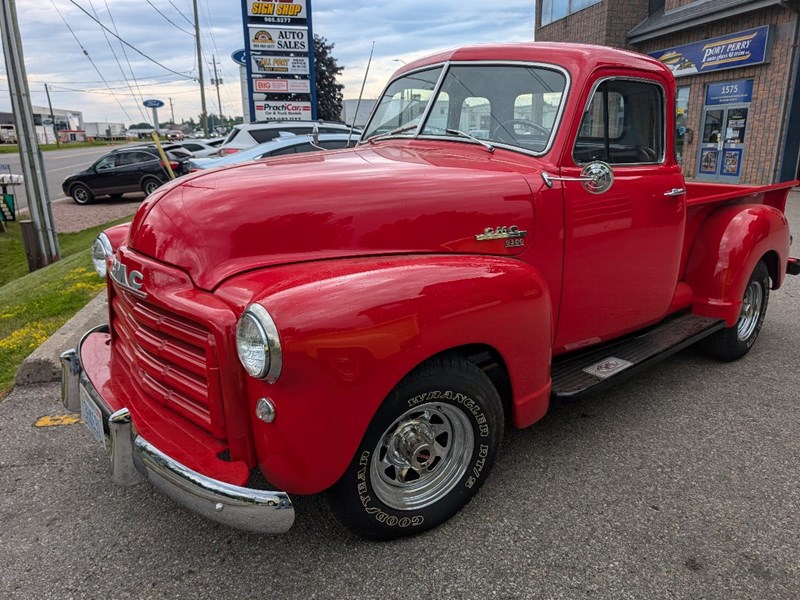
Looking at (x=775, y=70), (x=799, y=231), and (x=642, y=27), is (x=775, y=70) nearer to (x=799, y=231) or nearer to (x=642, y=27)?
(x=642, y=27)

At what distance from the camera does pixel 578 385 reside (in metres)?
3.00

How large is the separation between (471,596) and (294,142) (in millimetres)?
9070

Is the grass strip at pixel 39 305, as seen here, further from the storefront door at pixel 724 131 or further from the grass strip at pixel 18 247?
the storefront door at pixel 724 131

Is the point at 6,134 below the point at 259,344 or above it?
above

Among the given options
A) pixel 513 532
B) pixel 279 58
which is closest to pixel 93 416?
pixel 513 532

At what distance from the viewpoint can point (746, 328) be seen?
4.54 metres

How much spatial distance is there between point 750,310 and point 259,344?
4019mm

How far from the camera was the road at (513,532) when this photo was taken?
2283 millimetres

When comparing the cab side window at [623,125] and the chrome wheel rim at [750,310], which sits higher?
the cab side window at [623,125]

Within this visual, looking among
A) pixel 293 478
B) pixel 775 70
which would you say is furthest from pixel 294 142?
pixel 775 70

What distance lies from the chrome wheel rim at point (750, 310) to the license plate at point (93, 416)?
415 cm

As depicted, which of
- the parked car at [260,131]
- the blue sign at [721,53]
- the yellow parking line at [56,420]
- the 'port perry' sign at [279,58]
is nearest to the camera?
the yellow parking line at [56,420]

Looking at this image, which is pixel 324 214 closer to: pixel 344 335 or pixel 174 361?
pixel 344 335

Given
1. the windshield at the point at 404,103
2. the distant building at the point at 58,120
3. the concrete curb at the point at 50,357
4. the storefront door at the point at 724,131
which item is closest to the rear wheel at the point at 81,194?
the concrete curb at the point at 50,357
